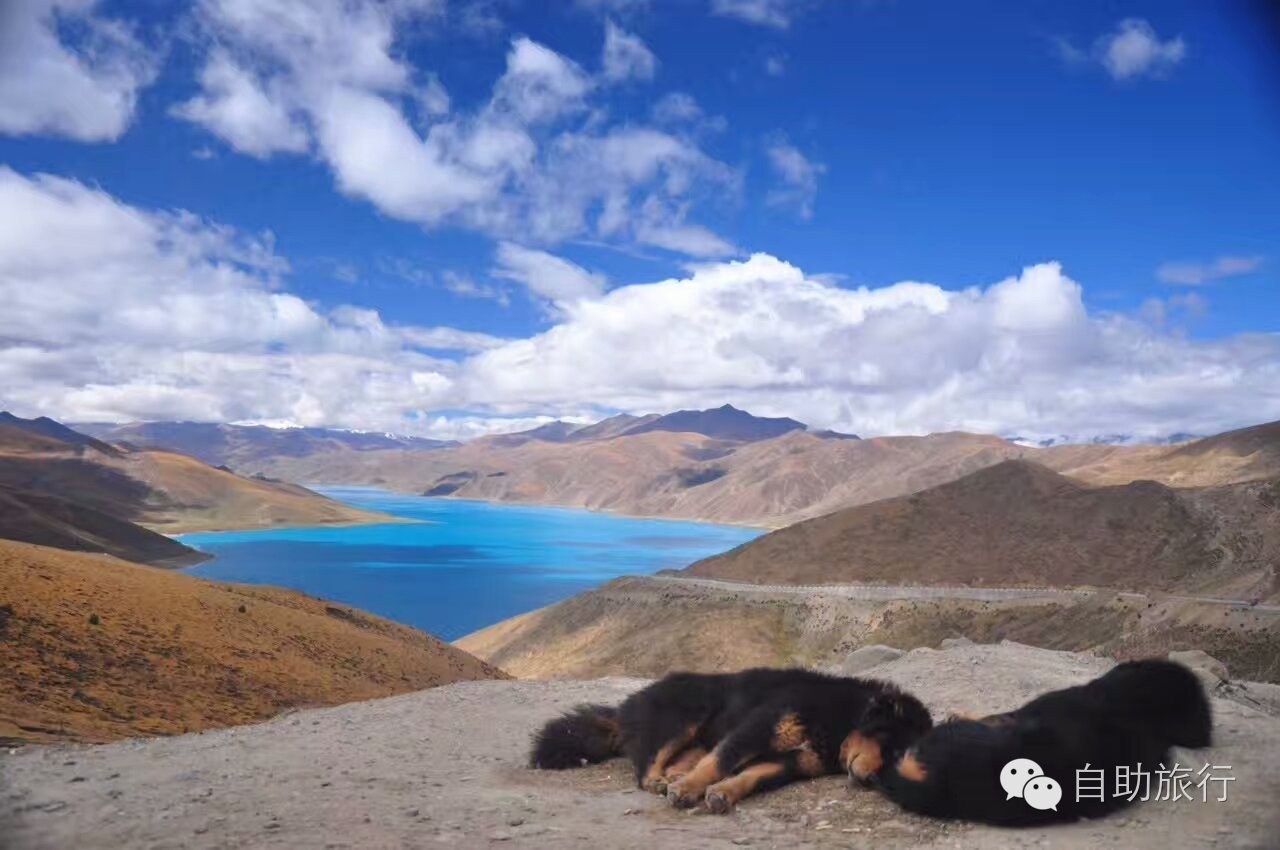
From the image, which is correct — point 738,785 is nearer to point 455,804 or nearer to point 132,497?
point 455,804

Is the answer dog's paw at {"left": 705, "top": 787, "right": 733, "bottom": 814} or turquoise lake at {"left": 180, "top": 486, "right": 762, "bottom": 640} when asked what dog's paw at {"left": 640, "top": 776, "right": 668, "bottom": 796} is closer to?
dog's paw at {"left": 705, "top": 787, "right": 733, "bottom": 814}

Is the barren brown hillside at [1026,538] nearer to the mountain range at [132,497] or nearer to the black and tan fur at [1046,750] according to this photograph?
the black and tan fur at [1046,750]

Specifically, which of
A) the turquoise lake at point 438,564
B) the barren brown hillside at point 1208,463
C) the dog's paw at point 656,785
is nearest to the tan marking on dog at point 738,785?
the dog's paw at point 656,785

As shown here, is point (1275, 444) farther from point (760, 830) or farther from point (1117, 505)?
point (760, 830)

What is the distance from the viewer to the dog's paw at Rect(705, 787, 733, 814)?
5332mm

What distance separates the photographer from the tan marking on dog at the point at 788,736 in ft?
19.4

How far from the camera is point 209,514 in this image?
557 feet

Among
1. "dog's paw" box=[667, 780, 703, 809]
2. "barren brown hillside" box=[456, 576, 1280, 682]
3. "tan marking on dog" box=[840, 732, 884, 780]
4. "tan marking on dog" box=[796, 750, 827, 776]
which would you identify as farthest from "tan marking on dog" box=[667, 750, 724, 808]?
"barren brown hillside" box=[456, 576, 1280, 682]

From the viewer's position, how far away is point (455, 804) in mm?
5648

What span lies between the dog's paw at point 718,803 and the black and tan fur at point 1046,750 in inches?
37.6

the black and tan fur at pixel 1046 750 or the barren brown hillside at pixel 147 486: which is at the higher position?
the barren brown hillside at pixel 147 486

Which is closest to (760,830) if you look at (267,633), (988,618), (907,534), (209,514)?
(267,633)

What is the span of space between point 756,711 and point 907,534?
70.2 m

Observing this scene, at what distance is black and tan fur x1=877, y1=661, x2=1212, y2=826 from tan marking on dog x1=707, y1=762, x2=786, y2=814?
2.37ft
